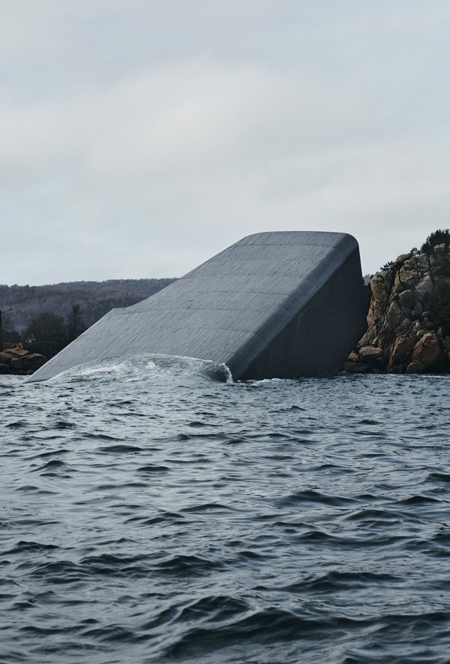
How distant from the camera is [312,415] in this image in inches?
799

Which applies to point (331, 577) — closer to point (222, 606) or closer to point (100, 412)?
point (222, 606)

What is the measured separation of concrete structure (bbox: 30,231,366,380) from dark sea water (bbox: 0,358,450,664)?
13.9 m

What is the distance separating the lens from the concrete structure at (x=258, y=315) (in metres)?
32.2

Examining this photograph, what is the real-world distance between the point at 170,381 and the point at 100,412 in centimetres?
753

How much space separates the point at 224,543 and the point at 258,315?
24598 millimetres

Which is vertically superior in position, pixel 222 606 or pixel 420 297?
pixel 420 297

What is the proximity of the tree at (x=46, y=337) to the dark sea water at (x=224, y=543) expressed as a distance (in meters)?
55.0

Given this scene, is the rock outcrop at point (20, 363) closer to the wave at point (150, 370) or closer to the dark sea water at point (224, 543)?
the wave at point (150, 370)

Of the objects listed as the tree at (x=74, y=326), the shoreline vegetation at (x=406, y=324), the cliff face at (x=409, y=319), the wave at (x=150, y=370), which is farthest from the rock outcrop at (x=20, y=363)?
the wave at (x=150, y=370)

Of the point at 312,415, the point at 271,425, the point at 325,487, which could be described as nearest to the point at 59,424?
the point at 271,425

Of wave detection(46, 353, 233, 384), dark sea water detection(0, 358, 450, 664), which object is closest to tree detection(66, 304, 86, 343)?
wave detection(46, 353, 233, 384)

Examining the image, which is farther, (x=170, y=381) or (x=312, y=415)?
(x=170, y=381)

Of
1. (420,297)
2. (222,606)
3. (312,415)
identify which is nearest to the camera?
(222,606)

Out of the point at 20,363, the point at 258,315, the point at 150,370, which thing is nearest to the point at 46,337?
the point at 20,363
